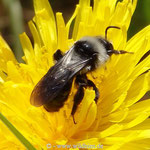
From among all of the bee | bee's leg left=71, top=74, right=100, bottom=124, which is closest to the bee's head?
the bee

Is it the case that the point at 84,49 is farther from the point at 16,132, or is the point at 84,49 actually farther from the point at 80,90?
the point at 16,132

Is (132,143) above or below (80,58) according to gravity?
below

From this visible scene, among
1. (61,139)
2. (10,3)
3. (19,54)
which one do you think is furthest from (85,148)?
(10,3)

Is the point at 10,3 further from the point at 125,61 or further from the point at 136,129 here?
the point at 136,129

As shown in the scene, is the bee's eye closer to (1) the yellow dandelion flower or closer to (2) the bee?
(2) the bee

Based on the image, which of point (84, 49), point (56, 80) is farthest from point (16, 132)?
point (84, 49)

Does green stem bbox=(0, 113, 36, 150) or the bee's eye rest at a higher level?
the bee's eye
